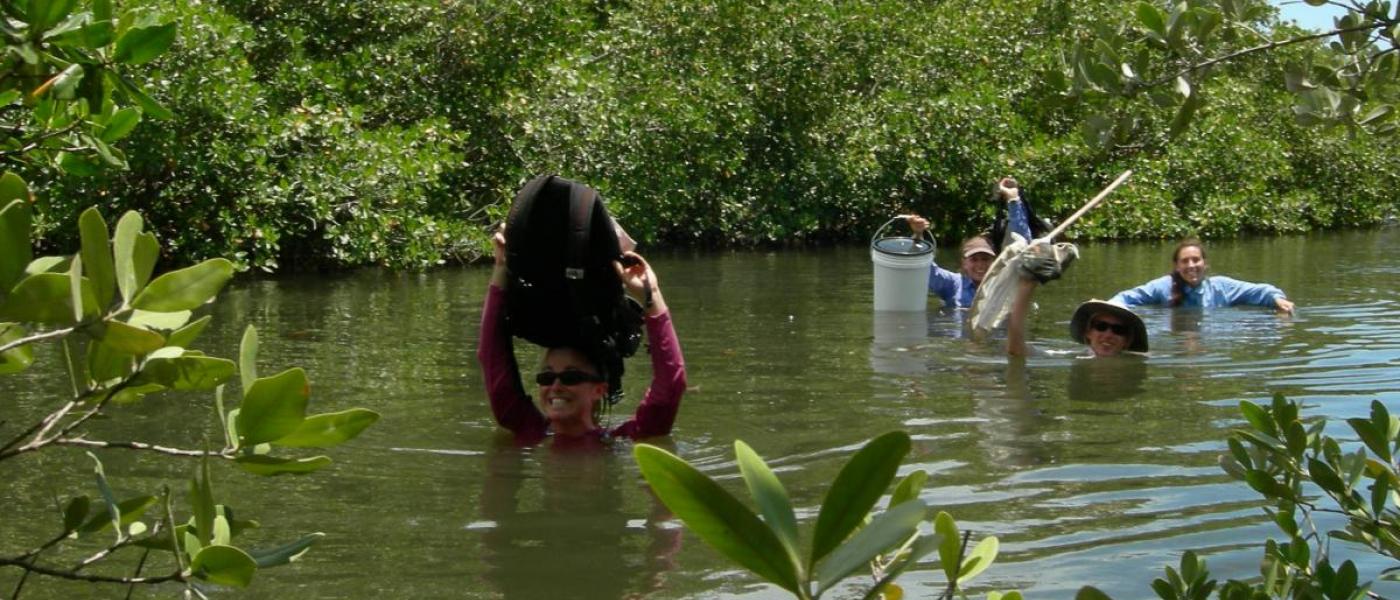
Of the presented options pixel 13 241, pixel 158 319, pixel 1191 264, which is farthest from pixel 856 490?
pixel 1191 264

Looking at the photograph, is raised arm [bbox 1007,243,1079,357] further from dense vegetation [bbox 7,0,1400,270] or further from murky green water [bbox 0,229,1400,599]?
dense vegetation [bbox 7,0,1400,270]

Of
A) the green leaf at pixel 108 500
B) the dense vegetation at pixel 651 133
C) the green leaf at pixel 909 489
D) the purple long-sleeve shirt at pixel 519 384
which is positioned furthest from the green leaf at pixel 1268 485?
the dense vegetation at pixel 651 133

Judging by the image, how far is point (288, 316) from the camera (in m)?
12.8

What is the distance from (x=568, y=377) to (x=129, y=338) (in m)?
4.69

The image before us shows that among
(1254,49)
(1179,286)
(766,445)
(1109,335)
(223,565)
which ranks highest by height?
(1254,49)

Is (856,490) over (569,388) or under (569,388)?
over

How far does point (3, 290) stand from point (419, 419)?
6.04 m


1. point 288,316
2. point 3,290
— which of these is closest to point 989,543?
point 3,290

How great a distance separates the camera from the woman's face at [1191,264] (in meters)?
12.2

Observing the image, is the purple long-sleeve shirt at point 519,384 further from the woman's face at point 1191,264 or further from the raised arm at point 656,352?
the woman's face at point 1191,264

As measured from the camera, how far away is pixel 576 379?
21.6 ft

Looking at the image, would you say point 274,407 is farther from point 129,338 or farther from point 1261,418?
point 1261,418

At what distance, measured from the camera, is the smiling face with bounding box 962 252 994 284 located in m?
12.1

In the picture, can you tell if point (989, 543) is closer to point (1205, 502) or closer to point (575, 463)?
point (1205, 502)
